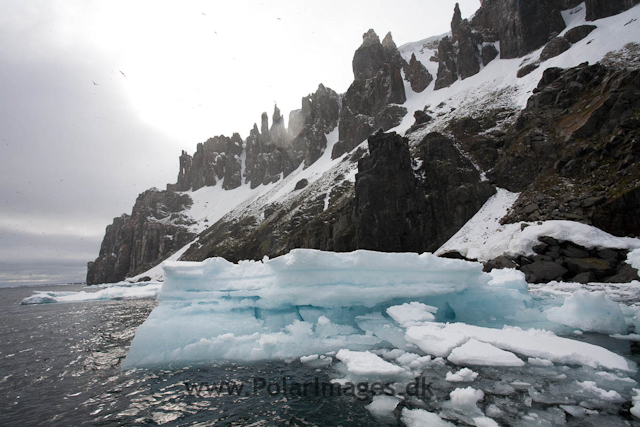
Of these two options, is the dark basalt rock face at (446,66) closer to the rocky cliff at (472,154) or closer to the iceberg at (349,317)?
the rocky cliff at (472,154)

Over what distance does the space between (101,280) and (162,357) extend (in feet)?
468

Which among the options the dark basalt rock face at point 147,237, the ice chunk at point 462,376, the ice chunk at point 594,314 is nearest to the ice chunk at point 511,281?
the ice chunk at point 594,314

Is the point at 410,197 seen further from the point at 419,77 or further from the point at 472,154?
the point at 419,77

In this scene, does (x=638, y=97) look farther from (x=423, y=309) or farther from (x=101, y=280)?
(x=101, y=280)

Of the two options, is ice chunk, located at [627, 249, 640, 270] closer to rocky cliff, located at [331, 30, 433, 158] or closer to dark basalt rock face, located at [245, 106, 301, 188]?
rocky cliff, located at [331, 30, 433, 158]

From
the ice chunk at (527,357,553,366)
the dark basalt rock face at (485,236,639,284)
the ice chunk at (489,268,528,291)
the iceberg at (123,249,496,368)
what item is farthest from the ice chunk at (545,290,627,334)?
the dark basalt rock face at (485,236,639,284)

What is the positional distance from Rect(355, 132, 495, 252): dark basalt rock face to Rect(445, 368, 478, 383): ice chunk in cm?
3346

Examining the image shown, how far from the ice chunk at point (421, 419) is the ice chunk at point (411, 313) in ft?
17.2

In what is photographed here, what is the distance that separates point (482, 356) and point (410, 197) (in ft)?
119

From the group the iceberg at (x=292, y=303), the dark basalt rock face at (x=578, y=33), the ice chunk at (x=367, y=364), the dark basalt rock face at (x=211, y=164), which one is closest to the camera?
the ice chunk at (x=367, y=364)

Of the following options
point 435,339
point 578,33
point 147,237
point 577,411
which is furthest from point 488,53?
point 147,237

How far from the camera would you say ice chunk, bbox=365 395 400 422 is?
5129 mm

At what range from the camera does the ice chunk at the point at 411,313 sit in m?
10.4

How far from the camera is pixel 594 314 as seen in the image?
10.1m
